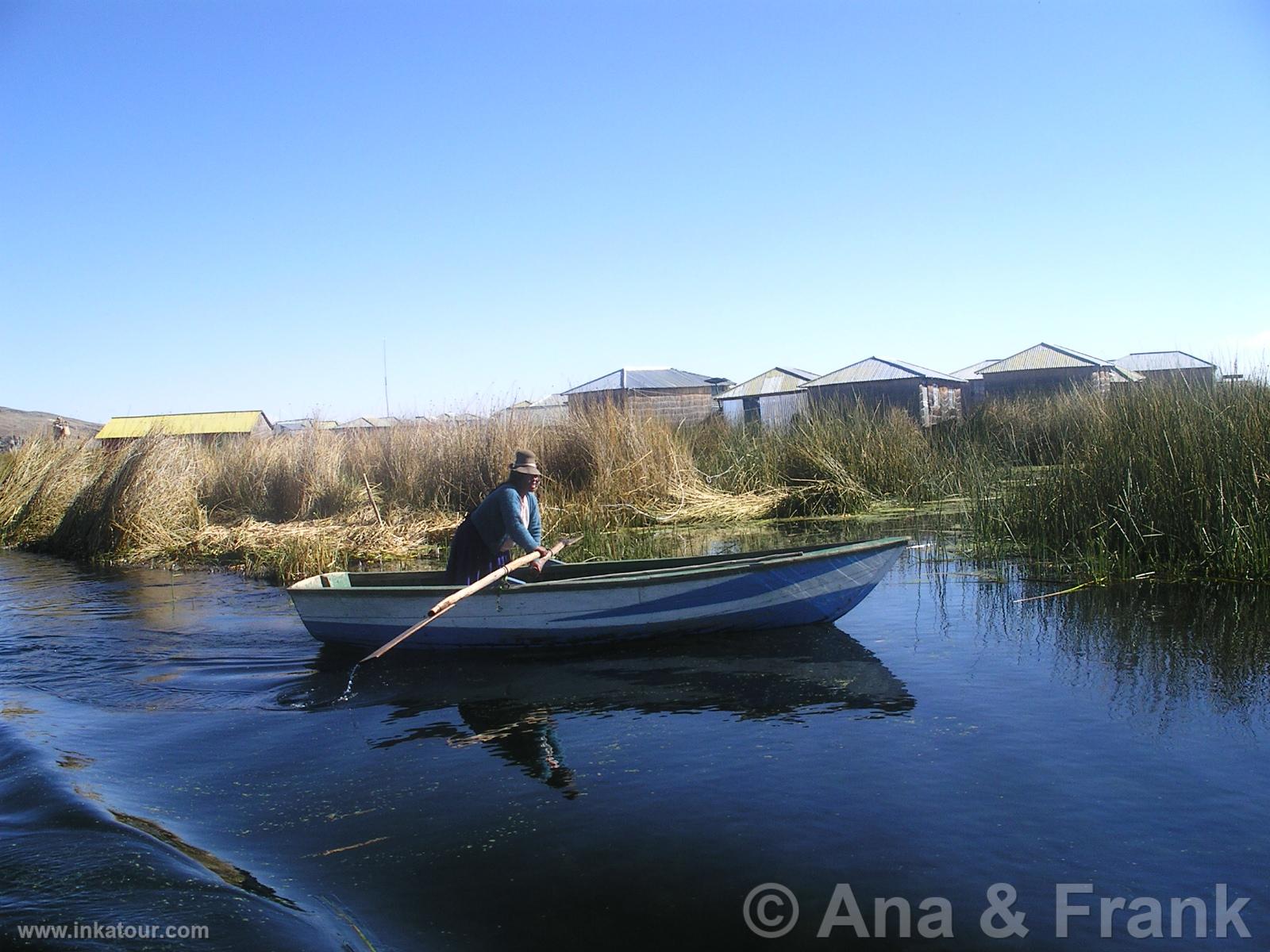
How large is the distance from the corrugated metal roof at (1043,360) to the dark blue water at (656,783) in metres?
25.1

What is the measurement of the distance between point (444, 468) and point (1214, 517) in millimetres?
12711

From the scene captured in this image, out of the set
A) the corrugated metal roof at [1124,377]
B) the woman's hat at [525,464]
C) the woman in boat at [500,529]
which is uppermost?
the corrugated metal roof at [1124,377]

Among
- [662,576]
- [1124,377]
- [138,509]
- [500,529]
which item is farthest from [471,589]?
[1124,377]

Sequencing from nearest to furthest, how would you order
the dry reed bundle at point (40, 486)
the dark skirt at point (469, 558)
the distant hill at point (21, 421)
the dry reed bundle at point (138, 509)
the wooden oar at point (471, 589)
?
the wooden oar at point (471, 589), the dark skirt at point (469, 558), the dry reed bundle at point (138, 509), the dry reed bundle at point (40, 486), the distant hill at point (21, 421)

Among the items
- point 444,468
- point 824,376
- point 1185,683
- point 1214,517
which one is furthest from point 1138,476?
point 824,376

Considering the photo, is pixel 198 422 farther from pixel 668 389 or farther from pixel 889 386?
pixel 889 386

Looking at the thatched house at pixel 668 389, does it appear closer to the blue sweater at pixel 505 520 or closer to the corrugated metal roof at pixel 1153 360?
the corrugated metal roof at pixel 1153 360

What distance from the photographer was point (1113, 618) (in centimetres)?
875

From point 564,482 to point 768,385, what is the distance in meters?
21.4

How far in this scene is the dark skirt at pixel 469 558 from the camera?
9.23 metres

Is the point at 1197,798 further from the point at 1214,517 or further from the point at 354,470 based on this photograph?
the point at 354,470

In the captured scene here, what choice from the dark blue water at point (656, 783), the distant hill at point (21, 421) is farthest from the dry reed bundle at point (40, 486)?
the distant hill at point (21, 421)

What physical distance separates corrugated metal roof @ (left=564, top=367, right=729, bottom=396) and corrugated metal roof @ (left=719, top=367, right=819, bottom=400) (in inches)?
47.2

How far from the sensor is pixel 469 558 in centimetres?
927
